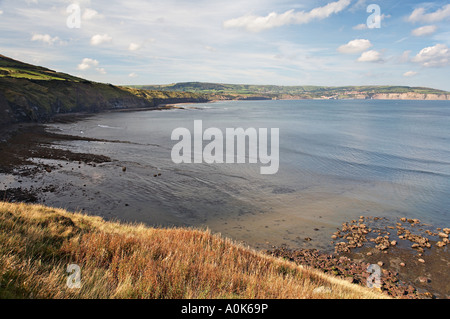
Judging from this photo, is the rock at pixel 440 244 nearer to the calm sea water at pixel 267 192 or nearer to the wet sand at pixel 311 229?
the wet sand at pixel 311 229

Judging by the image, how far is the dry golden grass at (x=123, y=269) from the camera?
18.3ft

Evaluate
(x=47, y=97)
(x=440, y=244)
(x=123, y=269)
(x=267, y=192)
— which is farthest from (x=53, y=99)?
(x=440, y=244)

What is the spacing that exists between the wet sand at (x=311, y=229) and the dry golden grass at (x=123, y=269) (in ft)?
17.5

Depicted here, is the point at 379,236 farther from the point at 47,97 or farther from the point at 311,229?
the point at 47,97

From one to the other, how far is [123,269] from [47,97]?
97623mm

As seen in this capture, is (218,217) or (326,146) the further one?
(326,146)

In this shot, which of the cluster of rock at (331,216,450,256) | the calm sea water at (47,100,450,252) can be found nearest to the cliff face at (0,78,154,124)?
the calm sea water at (47,100,450,252)

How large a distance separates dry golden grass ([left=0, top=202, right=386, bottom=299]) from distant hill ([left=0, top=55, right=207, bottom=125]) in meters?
61.8

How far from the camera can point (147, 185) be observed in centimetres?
2519

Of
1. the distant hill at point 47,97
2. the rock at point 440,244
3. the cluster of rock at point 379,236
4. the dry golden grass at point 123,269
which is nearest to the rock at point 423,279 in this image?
the cluster of rock at point 379,236

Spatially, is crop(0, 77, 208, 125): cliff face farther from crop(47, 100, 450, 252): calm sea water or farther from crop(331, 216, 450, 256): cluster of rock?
crop(331, 216, 450, 256): cluster of rock

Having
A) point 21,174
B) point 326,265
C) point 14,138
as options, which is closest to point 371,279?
point 326,265
